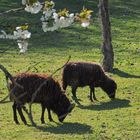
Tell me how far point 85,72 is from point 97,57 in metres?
8.52

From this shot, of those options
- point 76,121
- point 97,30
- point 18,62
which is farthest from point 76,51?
point 76,121

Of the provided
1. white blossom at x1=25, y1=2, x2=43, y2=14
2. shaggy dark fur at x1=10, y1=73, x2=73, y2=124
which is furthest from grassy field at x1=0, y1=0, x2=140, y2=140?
white blossom at x1=25, y1=2, x2=43, y2=14

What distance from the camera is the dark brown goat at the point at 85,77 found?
61.5 ft

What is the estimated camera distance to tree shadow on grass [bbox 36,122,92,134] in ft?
46.8

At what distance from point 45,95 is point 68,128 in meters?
1.22

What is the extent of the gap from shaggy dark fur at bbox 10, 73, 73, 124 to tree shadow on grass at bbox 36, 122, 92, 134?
513 millimetres

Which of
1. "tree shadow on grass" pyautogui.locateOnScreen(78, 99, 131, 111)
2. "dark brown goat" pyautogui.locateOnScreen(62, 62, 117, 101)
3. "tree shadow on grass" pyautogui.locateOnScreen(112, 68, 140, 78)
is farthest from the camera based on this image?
"tree shadow on grass" pyautogui.locateOnScreen(112, 68, 140, 78)

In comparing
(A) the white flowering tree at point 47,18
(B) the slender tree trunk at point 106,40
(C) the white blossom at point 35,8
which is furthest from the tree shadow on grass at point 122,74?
(C) the white blossom at point 35,8

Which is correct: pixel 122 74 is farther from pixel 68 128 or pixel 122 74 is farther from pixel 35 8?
pixel 35 8

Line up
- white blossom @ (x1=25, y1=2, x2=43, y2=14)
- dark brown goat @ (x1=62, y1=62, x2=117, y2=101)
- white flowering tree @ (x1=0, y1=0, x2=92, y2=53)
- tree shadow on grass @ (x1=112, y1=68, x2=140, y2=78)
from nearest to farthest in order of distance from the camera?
white flowering tree @ (x1=0, y1=0, x2=92, y2=53)
white blossom @ (x1=25, y1=2, x2=43, y2=14)
dark brown goat @ (x1=62, y1=62, x2=117, y2=101)
tree shadow on grass @ (x1=112, y1=68, x2=140, y2=78)

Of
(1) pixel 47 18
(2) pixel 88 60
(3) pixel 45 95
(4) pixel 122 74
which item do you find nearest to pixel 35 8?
(1) pixel 47 18

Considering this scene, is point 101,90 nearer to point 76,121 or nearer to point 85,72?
point 85,72

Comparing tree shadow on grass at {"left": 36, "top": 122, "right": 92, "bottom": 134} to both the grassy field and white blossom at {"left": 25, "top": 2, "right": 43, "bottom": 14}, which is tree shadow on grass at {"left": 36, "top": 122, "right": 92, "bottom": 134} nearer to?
the grassy field

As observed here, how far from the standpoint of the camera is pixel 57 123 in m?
15.4
